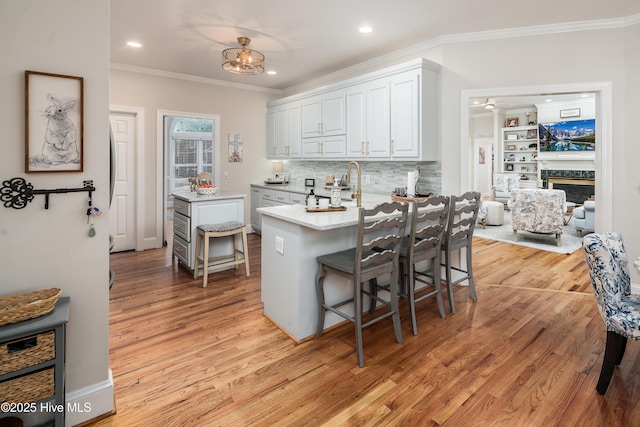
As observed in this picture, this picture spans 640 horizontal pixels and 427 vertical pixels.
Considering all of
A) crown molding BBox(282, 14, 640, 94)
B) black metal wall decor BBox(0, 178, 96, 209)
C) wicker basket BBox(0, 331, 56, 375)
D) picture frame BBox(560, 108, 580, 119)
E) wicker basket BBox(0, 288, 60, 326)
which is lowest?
wicker basket BBox(0, 331, 56, 375)

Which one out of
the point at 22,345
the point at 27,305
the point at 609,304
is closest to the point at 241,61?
the point at 27,305

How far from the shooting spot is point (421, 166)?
4328 millimetres

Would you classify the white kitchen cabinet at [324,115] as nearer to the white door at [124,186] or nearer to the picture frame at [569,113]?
the white door at [124,186]

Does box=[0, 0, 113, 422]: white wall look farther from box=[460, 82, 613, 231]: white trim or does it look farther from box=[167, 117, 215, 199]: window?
box=[167, 117, 215, 199]: window

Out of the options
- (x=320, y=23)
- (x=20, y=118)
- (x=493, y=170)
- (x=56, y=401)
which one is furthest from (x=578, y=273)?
(x=493, y=170)

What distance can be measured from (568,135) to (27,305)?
1095 centimetres

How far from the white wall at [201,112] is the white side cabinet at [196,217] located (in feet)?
4.60

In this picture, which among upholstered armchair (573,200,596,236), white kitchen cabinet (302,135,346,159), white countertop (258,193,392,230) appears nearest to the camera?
white countertop (258,193,392,230)

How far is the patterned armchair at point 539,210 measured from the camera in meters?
5.54

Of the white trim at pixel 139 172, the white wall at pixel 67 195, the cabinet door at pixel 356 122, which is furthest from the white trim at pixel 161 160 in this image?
the white wall at pixel 67 195

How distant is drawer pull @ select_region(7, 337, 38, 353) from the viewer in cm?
141

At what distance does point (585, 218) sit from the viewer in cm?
611

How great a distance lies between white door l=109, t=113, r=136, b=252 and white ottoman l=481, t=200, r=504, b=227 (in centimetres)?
632

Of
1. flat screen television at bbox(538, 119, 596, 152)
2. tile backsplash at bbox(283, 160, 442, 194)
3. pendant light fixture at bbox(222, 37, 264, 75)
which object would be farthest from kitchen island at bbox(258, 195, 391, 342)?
flat screen television at bbox(538, 119, 596, 152)
